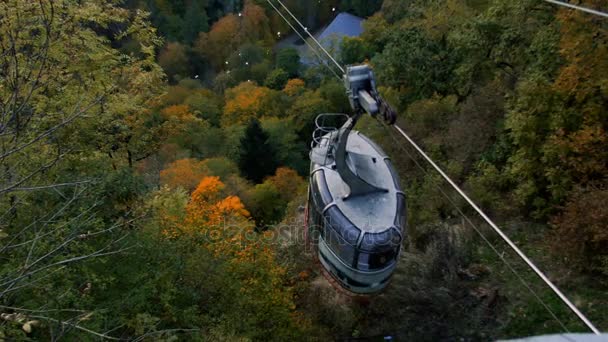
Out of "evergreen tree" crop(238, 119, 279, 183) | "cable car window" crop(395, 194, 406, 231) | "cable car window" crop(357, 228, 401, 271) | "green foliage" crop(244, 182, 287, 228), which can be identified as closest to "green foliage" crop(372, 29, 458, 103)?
"green foliage" crop(244, 182, 287, 228)

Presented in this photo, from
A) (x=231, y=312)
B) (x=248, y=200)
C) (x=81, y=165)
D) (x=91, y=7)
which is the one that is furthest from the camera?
(x=248, y=200)

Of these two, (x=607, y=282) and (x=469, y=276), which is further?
(x=469, y=276)

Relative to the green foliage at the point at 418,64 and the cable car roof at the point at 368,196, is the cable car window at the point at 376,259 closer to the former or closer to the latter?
the cable car roof at the point at 368,196

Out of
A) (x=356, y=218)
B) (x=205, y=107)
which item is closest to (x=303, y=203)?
(x=356, y=218)

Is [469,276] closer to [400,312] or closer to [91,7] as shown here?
[400,312]

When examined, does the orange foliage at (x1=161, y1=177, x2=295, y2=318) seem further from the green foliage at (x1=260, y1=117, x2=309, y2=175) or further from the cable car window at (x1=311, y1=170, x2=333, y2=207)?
the green foliage at (x1=260, y1=117, x2=309, y2=175)

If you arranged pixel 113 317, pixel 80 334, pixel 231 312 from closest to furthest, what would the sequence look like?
pixel 80 334 < pixel 113 317 < pixel 231 312

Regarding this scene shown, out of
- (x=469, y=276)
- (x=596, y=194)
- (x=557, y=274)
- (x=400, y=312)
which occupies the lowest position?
(x=400, y=312)

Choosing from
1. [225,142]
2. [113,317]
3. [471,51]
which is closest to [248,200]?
[225,142]
